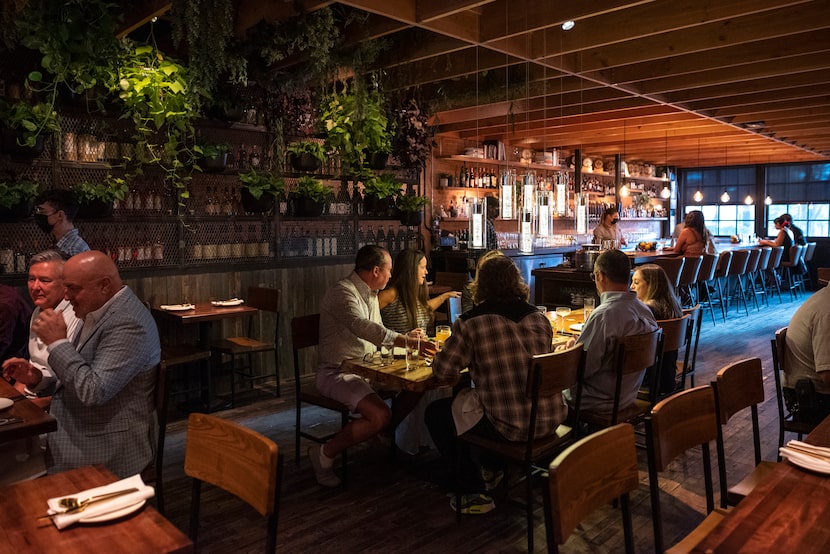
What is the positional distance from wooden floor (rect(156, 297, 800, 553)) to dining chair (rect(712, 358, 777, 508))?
77 cm

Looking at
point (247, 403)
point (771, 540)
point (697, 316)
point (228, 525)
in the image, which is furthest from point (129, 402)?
point (697, 316)

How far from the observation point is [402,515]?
3.47 m

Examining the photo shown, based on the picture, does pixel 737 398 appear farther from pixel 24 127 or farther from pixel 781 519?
pixel 24 127

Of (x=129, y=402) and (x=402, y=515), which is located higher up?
(x=129, y=402)

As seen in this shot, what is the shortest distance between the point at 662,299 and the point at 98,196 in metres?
4.27

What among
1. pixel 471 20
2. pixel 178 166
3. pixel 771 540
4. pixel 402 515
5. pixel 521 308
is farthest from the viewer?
pixel 178 166

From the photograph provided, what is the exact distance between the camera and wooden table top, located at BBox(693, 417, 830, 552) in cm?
155

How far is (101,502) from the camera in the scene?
1691 millimetres

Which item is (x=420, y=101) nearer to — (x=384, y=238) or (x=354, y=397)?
(x=384, y=238)

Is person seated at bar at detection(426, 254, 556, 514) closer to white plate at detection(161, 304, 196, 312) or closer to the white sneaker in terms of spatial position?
the white sneaker

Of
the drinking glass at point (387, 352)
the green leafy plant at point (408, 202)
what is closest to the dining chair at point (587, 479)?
the drinking glass at point (387, 352)

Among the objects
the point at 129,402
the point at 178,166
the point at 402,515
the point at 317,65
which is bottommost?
the point at 402,515

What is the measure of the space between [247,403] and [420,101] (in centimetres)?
401

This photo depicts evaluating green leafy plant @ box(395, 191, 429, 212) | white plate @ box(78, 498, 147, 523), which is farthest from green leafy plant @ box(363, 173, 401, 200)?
white plate @ box(78, 498, 147, 523)
